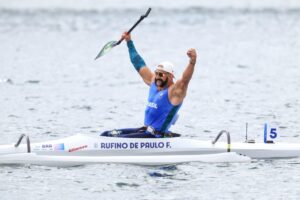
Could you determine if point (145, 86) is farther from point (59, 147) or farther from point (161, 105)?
point (59, 147)

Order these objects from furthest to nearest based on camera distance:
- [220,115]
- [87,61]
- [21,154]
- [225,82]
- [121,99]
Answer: [87,61]
[225,82]
[121,99]
[220,115]
[21,154]

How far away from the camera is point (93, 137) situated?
83.3 feet

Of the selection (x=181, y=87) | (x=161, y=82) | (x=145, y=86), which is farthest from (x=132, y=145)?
(x=145, y=86)

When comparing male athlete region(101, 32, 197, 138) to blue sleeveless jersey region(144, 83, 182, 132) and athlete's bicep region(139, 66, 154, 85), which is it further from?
athlete's bicep region(139, 66, 154, 85)

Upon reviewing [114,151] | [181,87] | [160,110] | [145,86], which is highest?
[145,86]

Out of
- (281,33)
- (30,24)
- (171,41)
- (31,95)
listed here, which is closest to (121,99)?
(31,95)

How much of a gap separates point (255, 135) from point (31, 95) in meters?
13.0

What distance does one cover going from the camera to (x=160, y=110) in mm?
25578

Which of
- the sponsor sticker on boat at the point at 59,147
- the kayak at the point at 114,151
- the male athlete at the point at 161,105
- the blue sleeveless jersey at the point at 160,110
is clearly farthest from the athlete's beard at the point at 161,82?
the sponsor sticker on boat at the point at 59,147

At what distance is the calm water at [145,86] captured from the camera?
2433cm

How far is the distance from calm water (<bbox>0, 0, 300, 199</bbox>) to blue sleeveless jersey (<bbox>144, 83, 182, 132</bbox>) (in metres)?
1.11

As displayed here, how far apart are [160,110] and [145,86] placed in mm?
19787

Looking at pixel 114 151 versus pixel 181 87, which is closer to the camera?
pixel 181 87

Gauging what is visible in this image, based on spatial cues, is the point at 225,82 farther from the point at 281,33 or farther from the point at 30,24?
the point at 30,24
